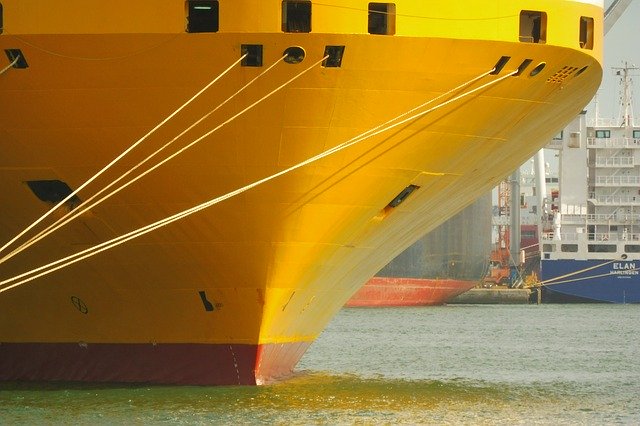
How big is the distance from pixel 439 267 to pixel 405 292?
526 centimetres

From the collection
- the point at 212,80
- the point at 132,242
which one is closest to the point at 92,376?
the point at 132,242

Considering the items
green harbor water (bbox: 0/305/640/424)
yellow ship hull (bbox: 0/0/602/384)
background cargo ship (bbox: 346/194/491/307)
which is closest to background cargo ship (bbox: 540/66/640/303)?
background cargo ship (bbox: 346/194/491/307)

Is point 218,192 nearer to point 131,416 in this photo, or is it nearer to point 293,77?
point 293,77

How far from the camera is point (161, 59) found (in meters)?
15.8

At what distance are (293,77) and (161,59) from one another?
1.47m

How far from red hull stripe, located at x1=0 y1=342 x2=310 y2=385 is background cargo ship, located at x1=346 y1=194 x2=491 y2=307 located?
161 ft

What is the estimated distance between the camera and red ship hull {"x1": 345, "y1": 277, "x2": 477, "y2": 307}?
2745 inches

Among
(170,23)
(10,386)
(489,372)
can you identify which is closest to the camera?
(170,23)

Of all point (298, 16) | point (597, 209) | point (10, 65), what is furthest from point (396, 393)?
point (597, 209)

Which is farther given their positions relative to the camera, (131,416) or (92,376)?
(92,376)

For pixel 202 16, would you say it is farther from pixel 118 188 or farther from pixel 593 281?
pixel 593 281

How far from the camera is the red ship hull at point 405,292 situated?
229 ft

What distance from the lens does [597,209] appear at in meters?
90.4

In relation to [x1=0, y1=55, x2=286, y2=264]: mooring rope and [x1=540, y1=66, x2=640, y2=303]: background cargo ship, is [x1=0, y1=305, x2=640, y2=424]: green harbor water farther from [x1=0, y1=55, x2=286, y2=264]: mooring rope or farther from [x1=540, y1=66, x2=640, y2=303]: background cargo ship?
[x1=540, y1=66, x2=640, y2=303]: background cargo ship
